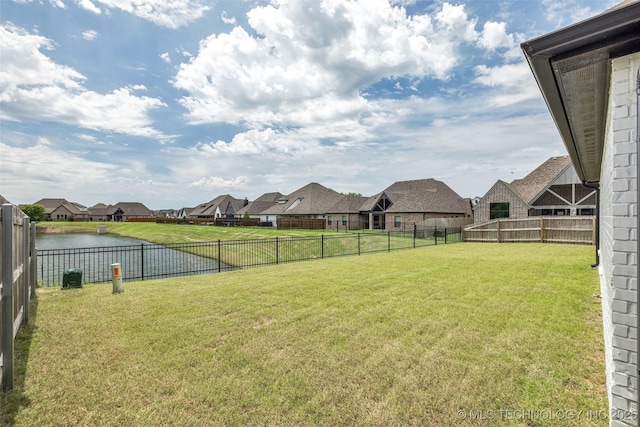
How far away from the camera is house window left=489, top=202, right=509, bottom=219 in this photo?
27.3 m

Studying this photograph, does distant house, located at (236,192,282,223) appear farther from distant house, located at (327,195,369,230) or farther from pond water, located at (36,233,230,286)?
pond water, located at (36,233,230,286)

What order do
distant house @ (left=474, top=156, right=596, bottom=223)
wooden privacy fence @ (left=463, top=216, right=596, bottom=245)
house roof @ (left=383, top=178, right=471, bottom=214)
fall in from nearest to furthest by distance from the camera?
wooden privacy fence @ (left=463, top=216, right=596, bottom=245) < distant house @ (left=474, top=156, right=596, bottom=223) < house roof @ (left=383, top=178, right=471, bottom=214)

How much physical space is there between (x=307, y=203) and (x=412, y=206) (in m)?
17.0

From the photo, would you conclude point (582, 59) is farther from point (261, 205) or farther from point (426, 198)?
point (261, 205)

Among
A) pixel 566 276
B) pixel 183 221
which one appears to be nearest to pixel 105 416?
pixel 566 276

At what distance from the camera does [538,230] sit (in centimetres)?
2083

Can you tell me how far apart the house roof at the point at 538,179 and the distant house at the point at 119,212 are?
317 feet

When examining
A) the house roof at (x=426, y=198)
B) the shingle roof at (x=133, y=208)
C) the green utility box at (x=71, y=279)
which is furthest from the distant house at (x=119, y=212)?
the green utility box at (x=71, y=279)

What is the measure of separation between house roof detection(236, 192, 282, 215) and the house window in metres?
37.8

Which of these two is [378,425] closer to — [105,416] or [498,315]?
[105,416]

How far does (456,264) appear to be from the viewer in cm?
1152

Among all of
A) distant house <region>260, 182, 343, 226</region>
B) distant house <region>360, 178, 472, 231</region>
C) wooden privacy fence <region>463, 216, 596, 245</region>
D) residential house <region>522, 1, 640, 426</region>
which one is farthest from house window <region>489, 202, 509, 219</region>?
residential house <region>522, 1, 640, 426</region>

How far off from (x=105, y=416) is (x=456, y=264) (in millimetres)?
11179

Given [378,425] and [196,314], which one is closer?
[378,425]
